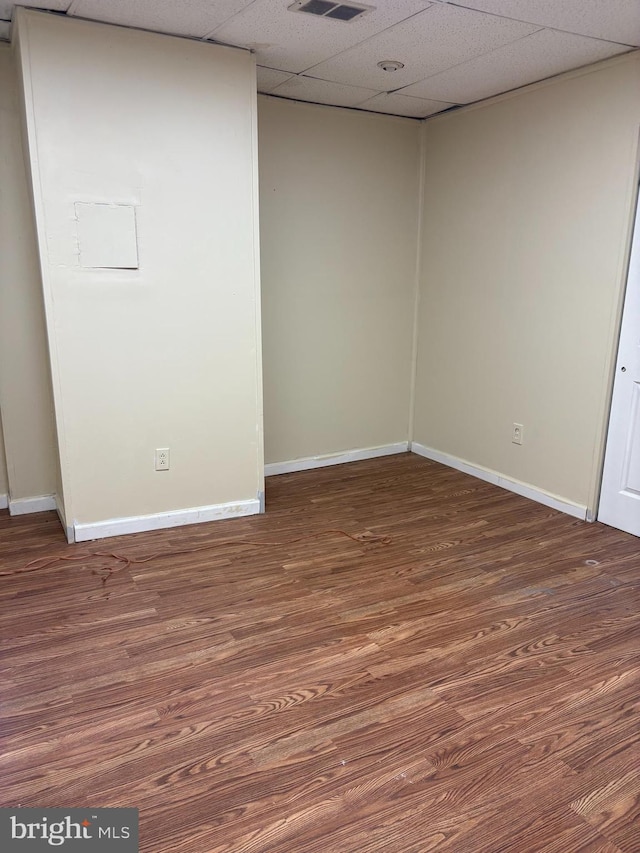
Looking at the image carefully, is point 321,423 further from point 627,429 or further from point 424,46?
point 424,46

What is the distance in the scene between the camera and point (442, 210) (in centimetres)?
455

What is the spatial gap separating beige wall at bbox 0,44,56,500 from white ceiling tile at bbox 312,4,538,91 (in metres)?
1.67

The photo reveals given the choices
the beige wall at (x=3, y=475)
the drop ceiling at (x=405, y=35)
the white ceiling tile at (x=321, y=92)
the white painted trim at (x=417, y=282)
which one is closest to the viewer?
the drop ceiling at (x=405, y=35)

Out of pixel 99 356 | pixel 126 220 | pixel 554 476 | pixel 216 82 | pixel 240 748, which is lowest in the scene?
pixel 240 748

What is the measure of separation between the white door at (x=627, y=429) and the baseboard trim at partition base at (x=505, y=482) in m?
0.21

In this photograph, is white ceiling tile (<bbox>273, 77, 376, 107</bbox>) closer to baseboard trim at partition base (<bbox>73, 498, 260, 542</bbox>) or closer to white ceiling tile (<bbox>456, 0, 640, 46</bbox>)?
white ceiling tile (<bbox>456, 0, 640, 46</bbox>)

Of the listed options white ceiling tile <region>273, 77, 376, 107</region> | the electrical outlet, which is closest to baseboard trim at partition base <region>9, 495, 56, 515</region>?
the electrical outlet

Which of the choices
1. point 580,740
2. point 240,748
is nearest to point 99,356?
point 240,748

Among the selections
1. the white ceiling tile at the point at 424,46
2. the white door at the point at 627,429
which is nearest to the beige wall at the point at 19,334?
the white ceiling tile at the point at 424,46

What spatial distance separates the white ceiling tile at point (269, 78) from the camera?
11.5 ft

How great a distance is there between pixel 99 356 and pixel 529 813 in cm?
267

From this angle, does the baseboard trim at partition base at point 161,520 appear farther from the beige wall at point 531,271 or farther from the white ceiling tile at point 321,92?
the white ceiling tile at point 321,92

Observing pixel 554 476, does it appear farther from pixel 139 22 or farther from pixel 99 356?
pixel 139 22

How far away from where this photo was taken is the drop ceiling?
2670mm
